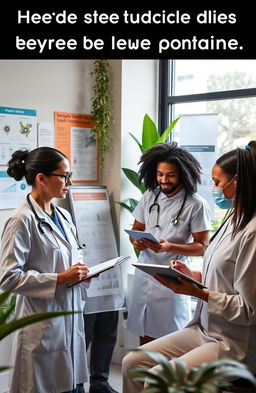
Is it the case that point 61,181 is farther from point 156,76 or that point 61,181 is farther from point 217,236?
point 156,76

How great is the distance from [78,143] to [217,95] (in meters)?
1.11

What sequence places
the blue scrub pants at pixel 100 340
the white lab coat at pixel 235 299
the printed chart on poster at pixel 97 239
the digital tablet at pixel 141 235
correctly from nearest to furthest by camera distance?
the white lab coat at pixel 235 299, the digital tablet at pixel 141 235, the blue scrub pants at pixel 100 340, the printed chart on poster at pixel 97 239

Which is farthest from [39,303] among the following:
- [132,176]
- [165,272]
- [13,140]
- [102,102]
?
[102,102]

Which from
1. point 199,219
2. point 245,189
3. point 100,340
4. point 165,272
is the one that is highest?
point 245,189

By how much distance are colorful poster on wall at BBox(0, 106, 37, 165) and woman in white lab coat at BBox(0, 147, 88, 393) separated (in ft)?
2.49

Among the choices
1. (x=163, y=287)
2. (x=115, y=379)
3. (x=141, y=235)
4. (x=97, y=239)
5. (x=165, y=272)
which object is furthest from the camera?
(x=97, y=239)

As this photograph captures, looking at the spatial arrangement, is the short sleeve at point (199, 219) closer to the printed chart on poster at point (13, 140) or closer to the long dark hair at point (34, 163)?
the long dark hair at point (34, 163)

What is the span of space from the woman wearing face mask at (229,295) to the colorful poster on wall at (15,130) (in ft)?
4.98

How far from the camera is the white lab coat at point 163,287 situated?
308 cm

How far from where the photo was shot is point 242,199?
2.23m

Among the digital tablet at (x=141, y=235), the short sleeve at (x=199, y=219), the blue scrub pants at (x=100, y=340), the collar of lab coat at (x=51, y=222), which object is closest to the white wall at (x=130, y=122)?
the blue scrub pants at (x=100, y=340)

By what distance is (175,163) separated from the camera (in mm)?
3168

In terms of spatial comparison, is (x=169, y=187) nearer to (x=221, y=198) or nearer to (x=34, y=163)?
(x=221, y=198)
